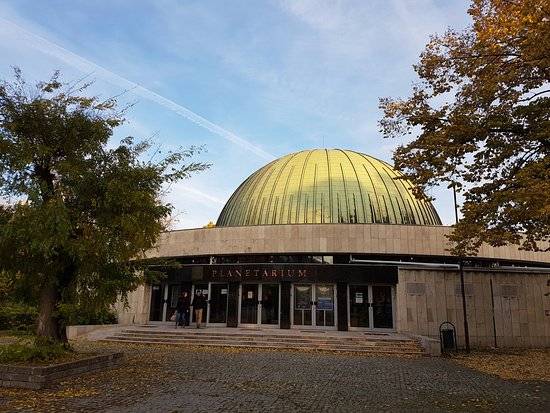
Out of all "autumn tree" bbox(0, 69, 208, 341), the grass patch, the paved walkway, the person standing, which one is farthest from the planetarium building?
"autumn tree" bbox(0, 69, 208, 341)

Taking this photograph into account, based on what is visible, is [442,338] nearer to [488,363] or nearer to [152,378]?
[488,363]

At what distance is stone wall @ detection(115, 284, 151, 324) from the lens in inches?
1085

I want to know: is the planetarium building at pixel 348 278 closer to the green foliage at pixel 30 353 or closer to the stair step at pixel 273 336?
the stair step at pixel 273 336

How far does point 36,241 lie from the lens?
10.8 m

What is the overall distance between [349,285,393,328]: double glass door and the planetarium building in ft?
0.17

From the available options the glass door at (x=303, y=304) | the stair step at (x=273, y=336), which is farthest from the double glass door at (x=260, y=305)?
the stair step at (x=273, y=336)

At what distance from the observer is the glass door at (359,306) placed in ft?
78.8

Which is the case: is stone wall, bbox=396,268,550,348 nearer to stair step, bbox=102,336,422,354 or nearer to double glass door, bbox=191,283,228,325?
stair step, bbox=102,336,422,354

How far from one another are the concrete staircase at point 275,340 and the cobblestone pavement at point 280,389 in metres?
3.15

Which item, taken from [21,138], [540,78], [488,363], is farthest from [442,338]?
[21,138]

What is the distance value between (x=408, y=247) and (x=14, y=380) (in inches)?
801

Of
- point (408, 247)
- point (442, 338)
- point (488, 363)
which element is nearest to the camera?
point (488, 363)

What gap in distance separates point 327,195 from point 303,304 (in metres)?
9.32

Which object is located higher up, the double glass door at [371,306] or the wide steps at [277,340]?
the double glass door at [371,306]
